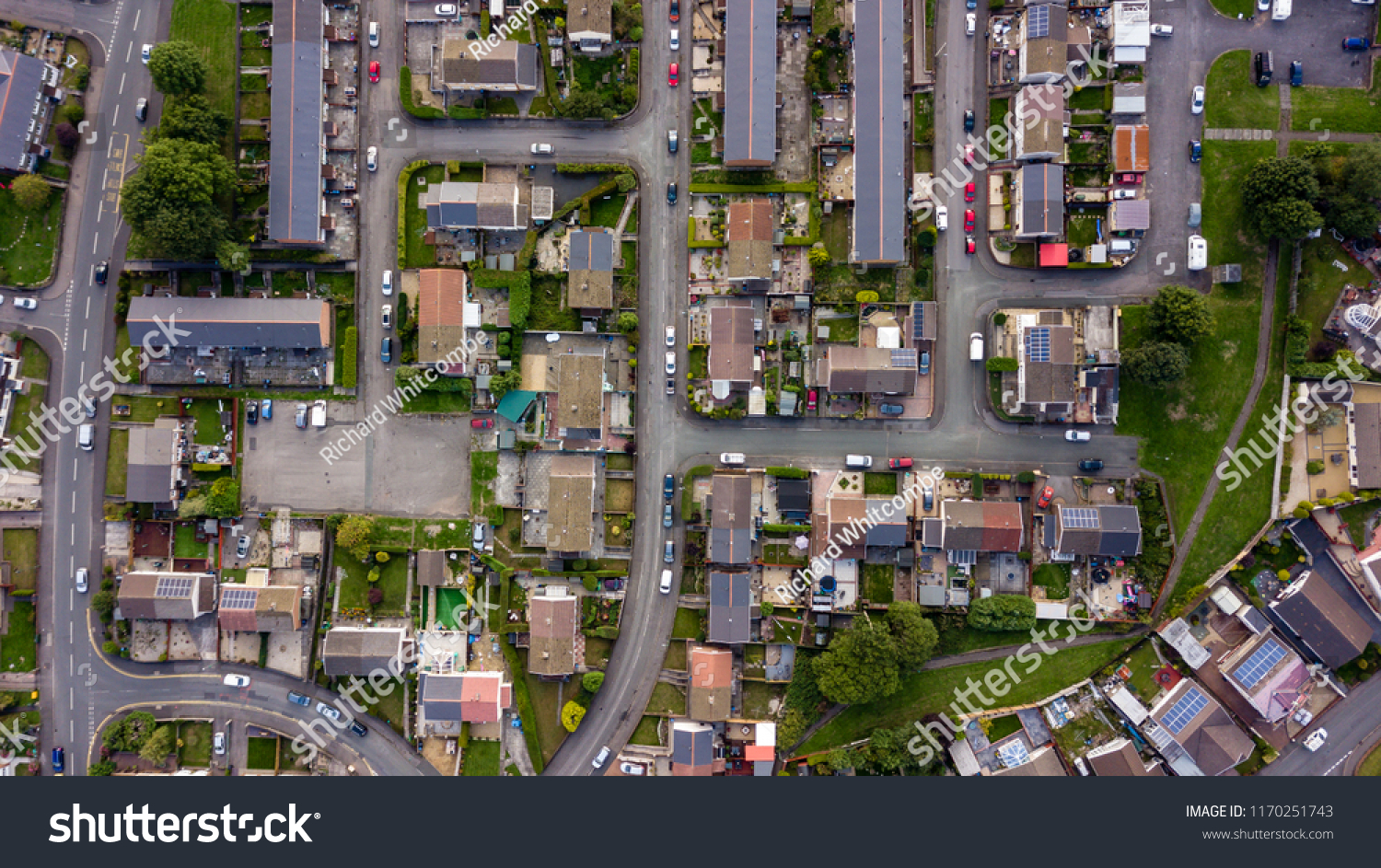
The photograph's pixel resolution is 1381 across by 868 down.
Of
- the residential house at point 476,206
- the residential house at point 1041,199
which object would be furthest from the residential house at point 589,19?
the residential house at point 1041,199

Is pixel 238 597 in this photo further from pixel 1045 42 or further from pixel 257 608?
pixel 1045 42

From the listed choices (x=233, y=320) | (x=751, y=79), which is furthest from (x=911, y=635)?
(x=233, y=320)

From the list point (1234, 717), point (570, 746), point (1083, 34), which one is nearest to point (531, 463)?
point (570, 746)

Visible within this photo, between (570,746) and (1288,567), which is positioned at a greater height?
(1288,567)

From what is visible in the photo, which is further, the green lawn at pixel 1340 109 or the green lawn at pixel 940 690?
the green lawn at pixel 940 690

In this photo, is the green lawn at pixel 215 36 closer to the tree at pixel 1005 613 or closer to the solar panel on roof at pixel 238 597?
the solar panel on roof at pixel 238 597

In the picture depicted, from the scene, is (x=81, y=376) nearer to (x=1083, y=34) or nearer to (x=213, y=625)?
(x=213, y=625)

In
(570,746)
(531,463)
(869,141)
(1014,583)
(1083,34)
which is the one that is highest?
(1083,34)
